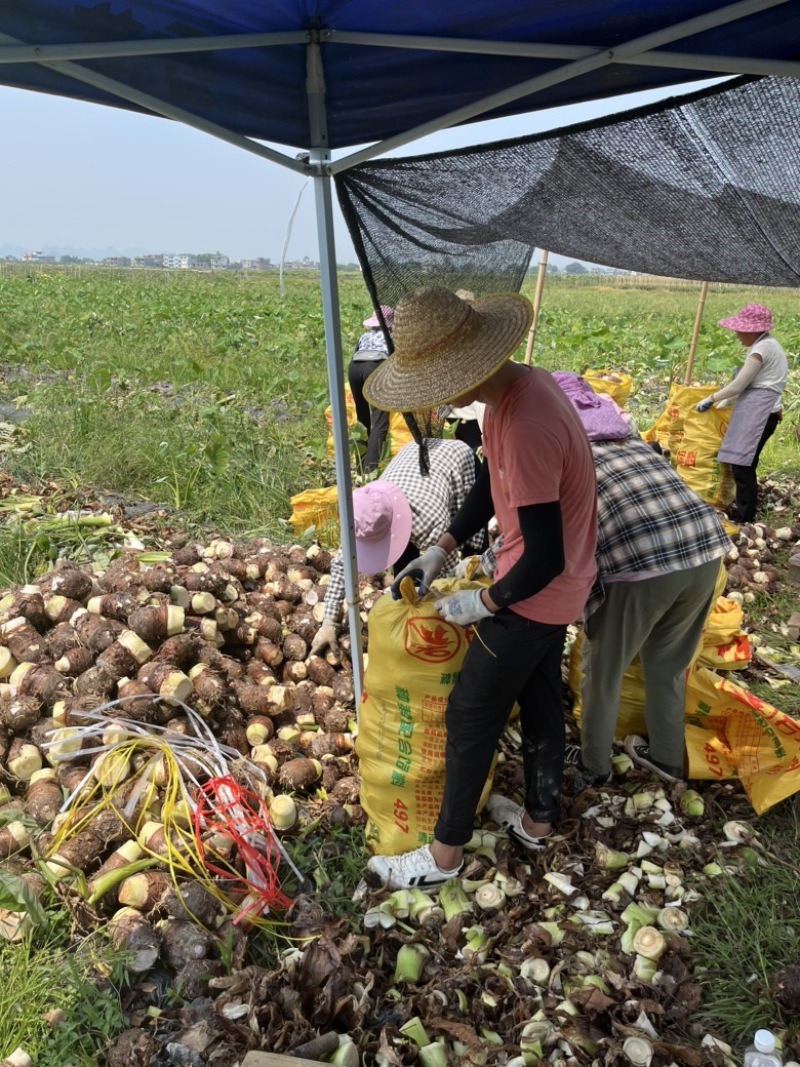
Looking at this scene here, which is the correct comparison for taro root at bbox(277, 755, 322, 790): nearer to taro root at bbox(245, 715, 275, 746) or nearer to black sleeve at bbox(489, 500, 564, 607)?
taro root at bbox(245, 715, 275, 746)

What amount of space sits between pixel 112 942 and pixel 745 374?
4.87 meters

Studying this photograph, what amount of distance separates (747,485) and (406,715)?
3.96 meters

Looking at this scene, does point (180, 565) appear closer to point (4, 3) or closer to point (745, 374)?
point (4, 3)

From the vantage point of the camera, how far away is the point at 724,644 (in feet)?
9.32

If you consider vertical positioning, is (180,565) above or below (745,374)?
below

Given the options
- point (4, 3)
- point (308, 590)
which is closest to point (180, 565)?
point (308, 590)

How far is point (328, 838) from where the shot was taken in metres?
2.38

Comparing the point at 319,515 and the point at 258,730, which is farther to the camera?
the point at 319,515

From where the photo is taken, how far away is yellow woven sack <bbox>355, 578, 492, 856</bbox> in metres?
2.08

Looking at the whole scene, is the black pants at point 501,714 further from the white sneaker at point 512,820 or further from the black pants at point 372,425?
the black pants at point 372,425

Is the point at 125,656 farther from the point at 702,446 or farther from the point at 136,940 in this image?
the point at 702,446

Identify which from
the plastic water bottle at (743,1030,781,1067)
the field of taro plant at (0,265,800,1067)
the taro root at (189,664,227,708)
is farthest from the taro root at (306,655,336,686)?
the plastic water bottle at (743,1030,781,1067)

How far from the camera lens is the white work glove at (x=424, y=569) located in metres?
2.13

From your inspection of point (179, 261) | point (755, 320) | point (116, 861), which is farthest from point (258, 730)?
point (179, 261)
